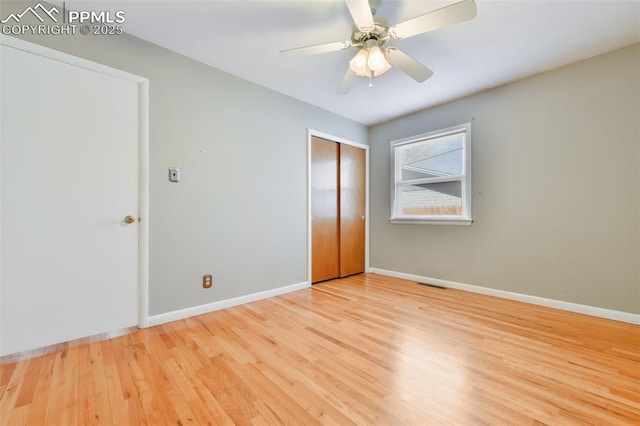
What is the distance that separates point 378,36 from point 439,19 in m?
0.45

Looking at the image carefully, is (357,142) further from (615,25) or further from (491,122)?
(615,25)

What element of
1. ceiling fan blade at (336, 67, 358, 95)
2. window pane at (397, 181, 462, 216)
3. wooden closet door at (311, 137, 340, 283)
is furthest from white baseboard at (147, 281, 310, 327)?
ceiling fan blade at (336, 67, 358, 95)

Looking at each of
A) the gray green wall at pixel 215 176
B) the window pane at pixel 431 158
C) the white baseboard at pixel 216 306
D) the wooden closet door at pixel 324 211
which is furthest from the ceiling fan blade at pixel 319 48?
the white baseboard at pixel 216 306

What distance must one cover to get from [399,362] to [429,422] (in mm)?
472

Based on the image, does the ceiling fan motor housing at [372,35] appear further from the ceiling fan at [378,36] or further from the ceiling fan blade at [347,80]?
the ceiling fan blade at [347,80]

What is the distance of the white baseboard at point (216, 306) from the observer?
2.23 m

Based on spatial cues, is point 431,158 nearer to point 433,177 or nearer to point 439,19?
point 433,177

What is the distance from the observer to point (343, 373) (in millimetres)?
1528

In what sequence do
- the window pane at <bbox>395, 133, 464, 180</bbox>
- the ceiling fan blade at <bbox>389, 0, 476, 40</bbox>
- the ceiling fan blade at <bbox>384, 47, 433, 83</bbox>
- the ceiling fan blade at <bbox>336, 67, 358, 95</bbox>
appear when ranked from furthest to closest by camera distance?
the window pane at <bbox>395, 133, 464, 180</bbox>, the ceiling fan blade at <bbox>336, 67, 358, 95</bbox>, the ceiling fan blade at <bbox>384, 47, 433, 83</bbox>, the ceiling fan blade at <bbox>389, 0, 476, 40</bbox>

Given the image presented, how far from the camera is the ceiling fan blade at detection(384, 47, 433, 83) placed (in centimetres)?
191

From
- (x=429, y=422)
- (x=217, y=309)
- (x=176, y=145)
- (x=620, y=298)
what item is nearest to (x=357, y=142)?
(x=176, y=145)

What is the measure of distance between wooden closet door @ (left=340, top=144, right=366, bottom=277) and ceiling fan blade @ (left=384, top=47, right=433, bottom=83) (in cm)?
183

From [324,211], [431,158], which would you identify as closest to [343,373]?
[324,211]

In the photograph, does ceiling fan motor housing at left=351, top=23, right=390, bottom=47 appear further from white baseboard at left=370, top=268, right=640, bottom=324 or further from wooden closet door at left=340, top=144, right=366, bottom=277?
white baseboard at left=370, top=268, right=640, bottom=324
